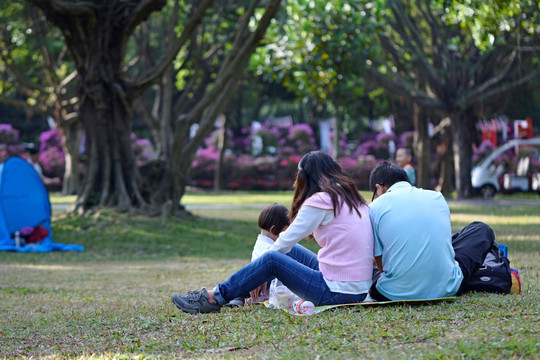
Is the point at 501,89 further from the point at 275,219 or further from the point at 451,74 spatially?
the point at 275,219

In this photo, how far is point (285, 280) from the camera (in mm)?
5566

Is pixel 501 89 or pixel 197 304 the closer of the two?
pixel 197 304

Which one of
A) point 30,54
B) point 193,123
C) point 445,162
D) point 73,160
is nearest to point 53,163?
point 73,160

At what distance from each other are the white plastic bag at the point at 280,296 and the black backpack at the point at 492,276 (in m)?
1.41

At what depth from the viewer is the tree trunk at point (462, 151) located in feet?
77.3

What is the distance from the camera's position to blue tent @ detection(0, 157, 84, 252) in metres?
12.8

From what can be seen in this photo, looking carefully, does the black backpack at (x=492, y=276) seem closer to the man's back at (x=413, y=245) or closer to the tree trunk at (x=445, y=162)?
the man's back at (x=413, y=245)

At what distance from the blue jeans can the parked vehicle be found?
70.7 ft

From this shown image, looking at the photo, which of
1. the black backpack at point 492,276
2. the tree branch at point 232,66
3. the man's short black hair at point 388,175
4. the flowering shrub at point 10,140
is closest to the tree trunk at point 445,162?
the tree branch at point 232,66

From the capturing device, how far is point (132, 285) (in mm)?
8680

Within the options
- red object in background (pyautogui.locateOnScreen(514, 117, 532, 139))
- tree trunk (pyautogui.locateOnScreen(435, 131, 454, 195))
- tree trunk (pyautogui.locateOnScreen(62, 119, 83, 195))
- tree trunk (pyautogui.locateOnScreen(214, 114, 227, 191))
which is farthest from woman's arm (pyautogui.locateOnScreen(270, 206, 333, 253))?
red object in background (pyautogui.locateOnScreen(514, 117, 532, 139))

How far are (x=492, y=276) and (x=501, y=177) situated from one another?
71.3 feet

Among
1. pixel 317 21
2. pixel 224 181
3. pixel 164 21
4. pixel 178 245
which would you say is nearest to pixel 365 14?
pixel 317 21

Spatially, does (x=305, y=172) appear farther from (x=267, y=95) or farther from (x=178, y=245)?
(x=267, y=95)
